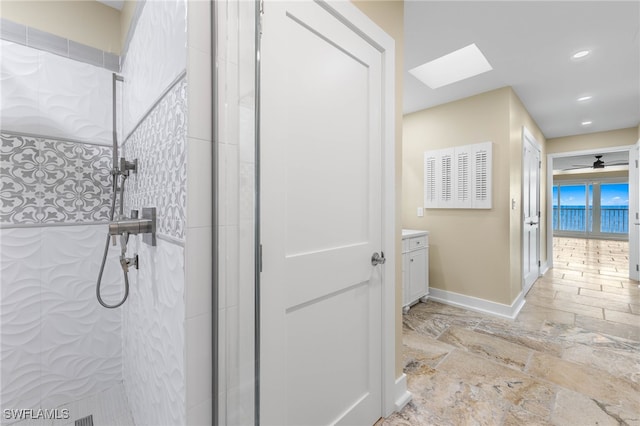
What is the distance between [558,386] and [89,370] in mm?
2922

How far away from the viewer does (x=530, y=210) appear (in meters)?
3.83

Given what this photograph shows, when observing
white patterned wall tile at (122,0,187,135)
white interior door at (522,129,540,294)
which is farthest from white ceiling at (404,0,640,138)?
white patterned wall tile at (122,0,187,135)

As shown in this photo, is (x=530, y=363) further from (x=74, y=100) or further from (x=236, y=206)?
(x=74, y=100)

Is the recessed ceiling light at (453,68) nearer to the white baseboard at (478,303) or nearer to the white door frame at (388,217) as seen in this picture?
the white door frame at (388,217)

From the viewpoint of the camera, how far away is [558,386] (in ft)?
6.05

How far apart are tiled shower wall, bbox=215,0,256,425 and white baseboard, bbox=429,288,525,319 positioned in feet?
10.3

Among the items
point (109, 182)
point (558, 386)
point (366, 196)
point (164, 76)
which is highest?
point (164, 76)

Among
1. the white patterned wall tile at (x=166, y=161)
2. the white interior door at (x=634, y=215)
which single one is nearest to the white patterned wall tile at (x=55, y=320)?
the white patterned wall tile at (x=166, y=161)

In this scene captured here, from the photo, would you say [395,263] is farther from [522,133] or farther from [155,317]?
[522,133]

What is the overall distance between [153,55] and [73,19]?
3.31ft

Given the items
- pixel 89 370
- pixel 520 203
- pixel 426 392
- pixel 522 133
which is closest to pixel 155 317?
pixel 89 370

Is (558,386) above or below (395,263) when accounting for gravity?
below

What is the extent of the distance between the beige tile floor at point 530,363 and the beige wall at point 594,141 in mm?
2511

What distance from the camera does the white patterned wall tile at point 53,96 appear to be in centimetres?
141
